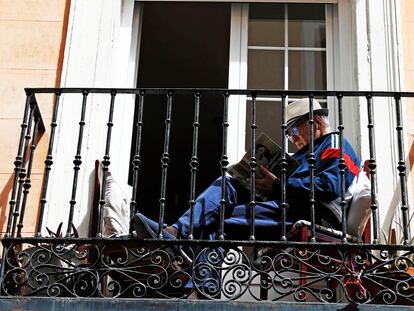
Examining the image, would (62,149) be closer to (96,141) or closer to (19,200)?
(96,141)

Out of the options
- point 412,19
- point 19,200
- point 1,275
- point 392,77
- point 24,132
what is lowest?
point 1,275

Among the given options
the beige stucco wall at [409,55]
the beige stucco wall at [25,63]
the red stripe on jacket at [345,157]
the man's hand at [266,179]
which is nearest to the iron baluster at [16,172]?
the beige stucco wall at [25,63]

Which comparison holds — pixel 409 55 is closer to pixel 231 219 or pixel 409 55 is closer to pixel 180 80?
pixel 231 219

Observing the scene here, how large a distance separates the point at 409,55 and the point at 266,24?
1.19 metres

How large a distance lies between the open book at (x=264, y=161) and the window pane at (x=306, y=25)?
1.68m

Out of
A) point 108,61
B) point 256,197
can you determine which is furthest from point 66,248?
point 108,61

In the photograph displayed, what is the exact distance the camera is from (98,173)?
23.5ft

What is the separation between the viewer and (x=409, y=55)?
7590 millimetres

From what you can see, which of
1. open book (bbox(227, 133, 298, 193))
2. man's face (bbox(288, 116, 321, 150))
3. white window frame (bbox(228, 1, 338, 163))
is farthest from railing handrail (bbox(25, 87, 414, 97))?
white window frame (bbox(228, 1, 338, 163))

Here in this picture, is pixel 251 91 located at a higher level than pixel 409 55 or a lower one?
lower

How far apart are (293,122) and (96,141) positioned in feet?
4.52

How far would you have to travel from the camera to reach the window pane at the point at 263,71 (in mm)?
7965

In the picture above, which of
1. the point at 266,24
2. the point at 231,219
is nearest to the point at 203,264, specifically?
the point at 231,219

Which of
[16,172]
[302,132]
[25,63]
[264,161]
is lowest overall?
[16,172]
